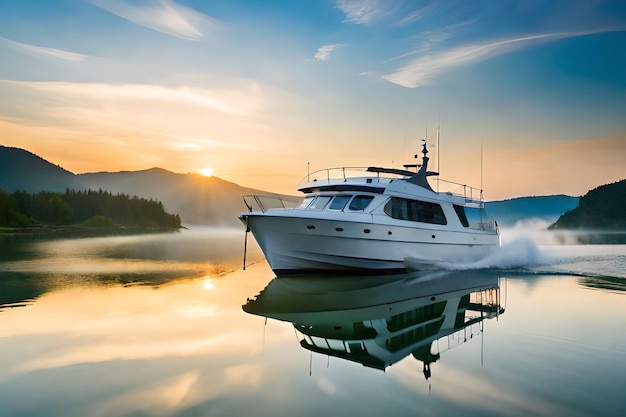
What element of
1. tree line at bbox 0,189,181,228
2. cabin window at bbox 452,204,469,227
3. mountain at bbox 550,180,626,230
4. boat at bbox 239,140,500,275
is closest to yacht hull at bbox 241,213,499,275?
boat at bbox 239,140,500,275

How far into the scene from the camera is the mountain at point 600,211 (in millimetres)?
125562

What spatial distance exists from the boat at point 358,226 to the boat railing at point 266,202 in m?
0.04

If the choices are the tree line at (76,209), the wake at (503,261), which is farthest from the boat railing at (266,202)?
the tree line at (76,209)

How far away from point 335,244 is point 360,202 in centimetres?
208

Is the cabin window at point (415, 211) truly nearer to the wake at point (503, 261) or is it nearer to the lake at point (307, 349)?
the wake at point (503, 261)

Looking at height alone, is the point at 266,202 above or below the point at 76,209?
below

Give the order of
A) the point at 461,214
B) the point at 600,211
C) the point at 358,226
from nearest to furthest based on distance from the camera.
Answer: the point at 358,226 → the point at 461,214 → the point at 600,211

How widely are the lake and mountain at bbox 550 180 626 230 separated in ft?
433

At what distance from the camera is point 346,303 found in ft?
40.2

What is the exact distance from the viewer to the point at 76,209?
91.6 m

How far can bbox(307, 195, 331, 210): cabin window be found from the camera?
17.7m

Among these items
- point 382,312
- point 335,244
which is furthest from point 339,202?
point 382,312

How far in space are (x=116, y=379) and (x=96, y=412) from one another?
1.09 metres

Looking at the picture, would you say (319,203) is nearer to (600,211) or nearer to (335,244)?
(335,244)
